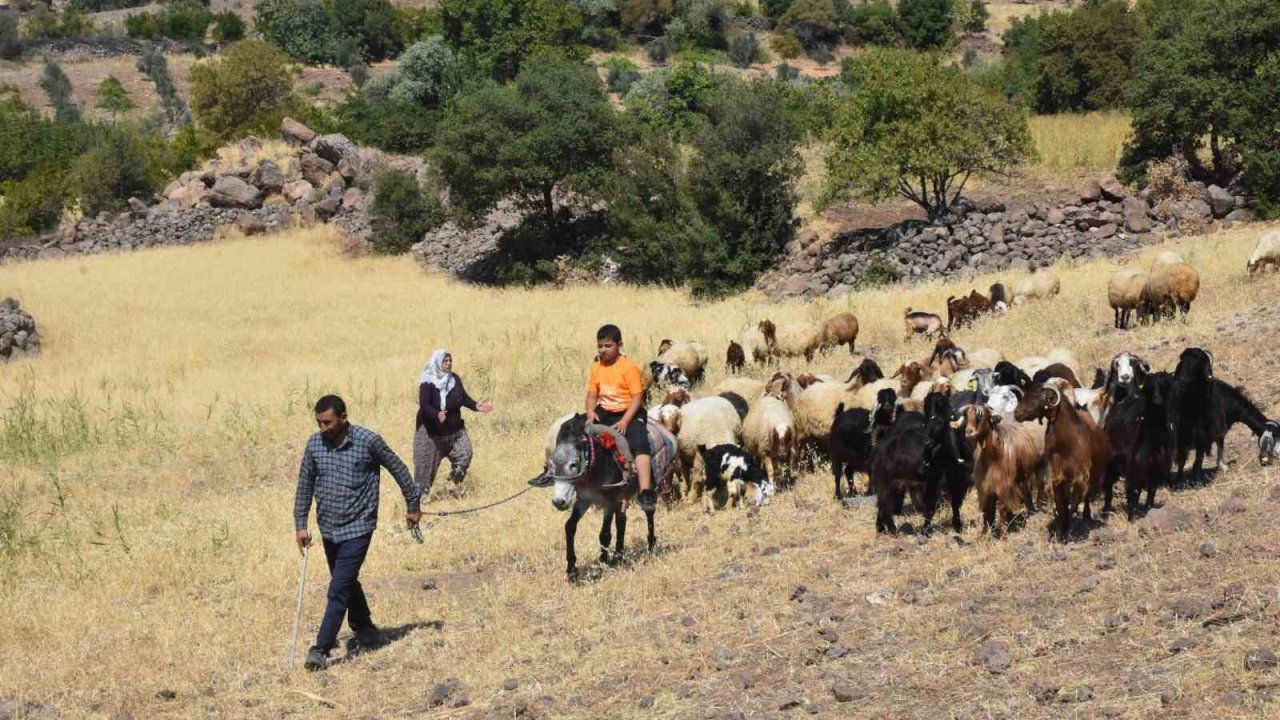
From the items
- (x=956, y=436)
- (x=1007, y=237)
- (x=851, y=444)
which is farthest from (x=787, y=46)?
(x=956, y=436)

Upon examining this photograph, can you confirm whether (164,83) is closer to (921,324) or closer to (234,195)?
(234,195)

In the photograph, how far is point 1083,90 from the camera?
45375 millimetres

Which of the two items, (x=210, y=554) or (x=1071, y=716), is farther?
(x=210, y=554)

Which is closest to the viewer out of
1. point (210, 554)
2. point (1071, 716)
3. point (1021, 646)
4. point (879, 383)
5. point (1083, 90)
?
point (1071, 716)

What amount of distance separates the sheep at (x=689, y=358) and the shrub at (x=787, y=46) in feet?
198

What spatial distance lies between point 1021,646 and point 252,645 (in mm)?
5882

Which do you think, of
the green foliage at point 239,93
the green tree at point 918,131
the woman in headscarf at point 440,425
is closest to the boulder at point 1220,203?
the green tree at point 918,131

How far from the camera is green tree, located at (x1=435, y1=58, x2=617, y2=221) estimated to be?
129ft

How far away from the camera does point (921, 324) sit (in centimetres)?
2244

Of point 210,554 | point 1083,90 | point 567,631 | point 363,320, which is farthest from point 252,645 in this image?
point 1083,90

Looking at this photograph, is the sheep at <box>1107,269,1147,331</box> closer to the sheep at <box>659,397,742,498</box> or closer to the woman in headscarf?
the sheep at <box>659,397,742,498</box>

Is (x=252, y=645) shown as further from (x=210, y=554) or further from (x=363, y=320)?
(x=363, y=320)

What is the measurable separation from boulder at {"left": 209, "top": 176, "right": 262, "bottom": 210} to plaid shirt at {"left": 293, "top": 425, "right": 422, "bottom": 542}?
41195 mm

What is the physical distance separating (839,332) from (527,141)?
19.1m
